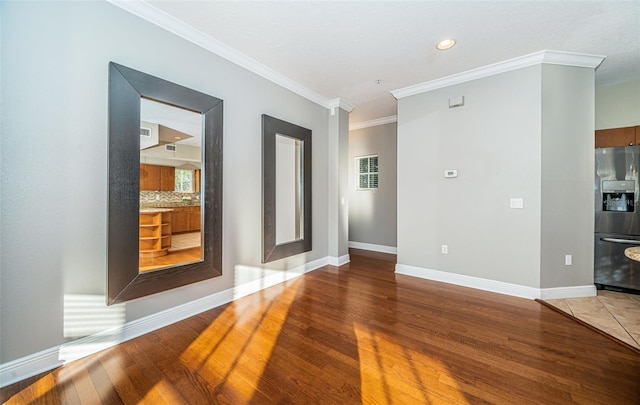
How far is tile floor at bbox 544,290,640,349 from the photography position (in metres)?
2.21

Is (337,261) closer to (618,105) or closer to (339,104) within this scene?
(339,104)

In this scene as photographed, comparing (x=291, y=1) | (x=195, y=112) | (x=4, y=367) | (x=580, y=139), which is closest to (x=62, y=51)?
(x=195, y=112)

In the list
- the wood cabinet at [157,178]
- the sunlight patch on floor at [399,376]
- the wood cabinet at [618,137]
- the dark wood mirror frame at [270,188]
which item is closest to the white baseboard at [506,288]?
the sunlight patch on floor at [399,376]

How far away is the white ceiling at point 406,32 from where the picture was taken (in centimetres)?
218

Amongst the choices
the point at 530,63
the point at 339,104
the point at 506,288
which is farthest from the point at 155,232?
the point at 530,63

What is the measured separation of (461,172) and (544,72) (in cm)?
143

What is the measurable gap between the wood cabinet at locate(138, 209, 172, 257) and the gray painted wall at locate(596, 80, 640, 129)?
232 inches

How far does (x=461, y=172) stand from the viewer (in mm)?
3469

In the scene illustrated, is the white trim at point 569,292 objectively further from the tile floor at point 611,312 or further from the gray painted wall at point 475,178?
the gray painted wall at point 475,178

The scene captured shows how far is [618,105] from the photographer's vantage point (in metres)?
3.56

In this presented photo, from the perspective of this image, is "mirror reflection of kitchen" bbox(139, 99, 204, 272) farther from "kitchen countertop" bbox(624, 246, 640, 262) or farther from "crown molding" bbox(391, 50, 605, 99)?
"crown molding" bbox(391, 50, 605, 99)

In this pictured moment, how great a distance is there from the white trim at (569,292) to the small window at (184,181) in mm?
4205

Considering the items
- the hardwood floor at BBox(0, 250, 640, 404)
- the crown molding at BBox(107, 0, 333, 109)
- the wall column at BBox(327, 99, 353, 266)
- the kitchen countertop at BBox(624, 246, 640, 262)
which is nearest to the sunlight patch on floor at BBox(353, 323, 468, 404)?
the hardwood floor at BBox(0, 250, 640, 404)

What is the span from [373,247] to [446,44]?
410 cm
